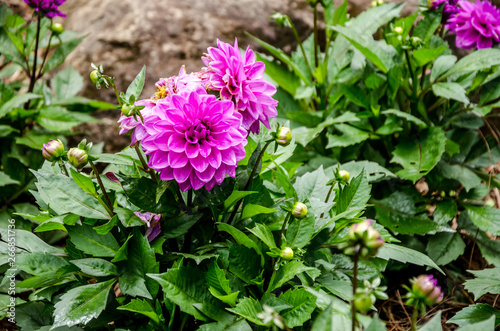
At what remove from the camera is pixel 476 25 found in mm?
1713

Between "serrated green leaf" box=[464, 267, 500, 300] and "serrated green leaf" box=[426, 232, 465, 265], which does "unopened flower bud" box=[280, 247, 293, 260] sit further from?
"serrated green leaf" box=[426, 232, 465, 265]

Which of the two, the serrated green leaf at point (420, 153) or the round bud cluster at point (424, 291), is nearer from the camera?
the round bud cluster at point (424, 291)

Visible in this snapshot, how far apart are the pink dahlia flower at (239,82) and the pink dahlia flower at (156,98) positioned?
0.14 ft

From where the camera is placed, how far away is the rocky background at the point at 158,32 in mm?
2197

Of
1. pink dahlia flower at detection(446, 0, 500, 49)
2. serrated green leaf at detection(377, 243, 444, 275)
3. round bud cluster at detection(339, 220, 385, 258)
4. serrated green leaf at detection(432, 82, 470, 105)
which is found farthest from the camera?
pink dahlia flower at detection(446, 0, 500, 49)

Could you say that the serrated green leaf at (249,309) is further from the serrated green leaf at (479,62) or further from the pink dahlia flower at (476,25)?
the pink dahlia flower at (476,25)

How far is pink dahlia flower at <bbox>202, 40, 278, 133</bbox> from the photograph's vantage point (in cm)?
99

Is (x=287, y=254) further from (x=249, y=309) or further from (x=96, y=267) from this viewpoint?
(x=96, y=267)

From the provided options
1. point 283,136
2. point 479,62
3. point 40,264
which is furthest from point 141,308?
point 479,62

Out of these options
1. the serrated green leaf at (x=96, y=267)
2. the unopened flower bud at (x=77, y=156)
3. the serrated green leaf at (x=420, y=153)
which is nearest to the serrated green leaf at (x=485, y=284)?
the serrated green leaf at (x=420, y=153)

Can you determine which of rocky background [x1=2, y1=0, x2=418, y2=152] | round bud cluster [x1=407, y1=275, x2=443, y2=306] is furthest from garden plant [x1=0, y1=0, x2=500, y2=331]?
rocky background [x1=2, y1=0, x2=418, y2=152]

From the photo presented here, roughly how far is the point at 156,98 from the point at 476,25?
143 cm

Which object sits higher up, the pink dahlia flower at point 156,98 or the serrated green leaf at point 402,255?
the pink dahlia flower at point 156,98

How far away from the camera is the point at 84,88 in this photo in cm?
226
